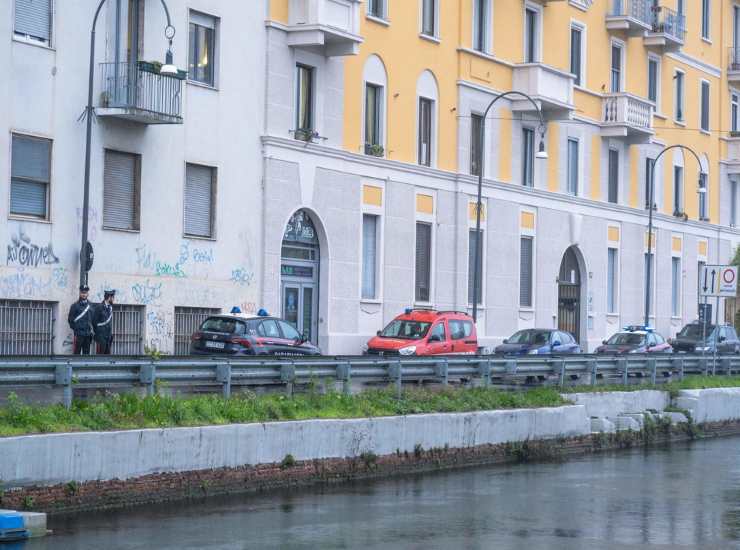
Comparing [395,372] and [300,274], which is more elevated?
[300,274]

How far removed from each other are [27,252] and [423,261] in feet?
53.5

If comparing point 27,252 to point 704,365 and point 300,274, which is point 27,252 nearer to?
point 300,274

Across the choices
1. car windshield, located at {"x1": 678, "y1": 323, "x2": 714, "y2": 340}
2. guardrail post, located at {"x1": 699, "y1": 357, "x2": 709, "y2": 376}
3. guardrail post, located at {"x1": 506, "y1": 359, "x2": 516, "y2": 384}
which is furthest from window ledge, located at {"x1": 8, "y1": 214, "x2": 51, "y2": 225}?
car windshield, located at {"x1": 678, "y1": 323, "x2": 714, "y2": 340}

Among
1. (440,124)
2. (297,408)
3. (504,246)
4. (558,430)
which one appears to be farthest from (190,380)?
(504,246)

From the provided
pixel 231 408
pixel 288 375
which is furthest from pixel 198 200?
pixel 231 408

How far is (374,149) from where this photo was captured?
41188mm

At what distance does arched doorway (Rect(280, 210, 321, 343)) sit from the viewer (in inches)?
1517

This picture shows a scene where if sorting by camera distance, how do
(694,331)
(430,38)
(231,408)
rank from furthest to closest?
1. (694,331)
2. (430,38)
3. (231,408)

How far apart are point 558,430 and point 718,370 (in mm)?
13206

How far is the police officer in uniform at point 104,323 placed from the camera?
30.4 meters

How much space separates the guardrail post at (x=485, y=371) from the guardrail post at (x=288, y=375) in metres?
5.77

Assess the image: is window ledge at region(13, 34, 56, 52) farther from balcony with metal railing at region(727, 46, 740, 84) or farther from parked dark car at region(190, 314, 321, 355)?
balcony with metal railing at region(727, 46, 740, 84)

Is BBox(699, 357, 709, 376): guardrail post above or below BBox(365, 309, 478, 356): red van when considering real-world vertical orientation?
below

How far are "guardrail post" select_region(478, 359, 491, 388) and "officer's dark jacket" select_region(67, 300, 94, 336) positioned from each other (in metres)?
8.18
